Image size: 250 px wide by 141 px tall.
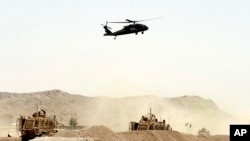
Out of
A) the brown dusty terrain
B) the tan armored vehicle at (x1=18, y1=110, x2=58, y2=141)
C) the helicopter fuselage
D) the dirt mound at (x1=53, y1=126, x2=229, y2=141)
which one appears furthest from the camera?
the tan armored vehicle at (x1=18, y1=110, x2=58, y2=141)

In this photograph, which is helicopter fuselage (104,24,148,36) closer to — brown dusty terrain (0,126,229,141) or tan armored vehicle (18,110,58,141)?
brown dusty terrain (0,126,229,141)

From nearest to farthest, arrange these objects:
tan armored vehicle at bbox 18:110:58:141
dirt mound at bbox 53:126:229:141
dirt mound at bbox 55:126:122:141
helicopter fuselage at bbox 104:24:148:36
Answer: dirt mound at bbox 55:126:122:141 < dirt mound at bbox 53:126:229:141 < helicopter fuselage at bbox 104:24:148:36 < tan armored vehicle at bbox 18:110:58:141

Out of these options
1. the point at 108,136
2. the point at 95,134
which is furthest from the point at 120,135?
the point at 95,134

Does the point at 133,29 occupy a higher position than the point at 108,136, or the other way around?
the point at 133,29

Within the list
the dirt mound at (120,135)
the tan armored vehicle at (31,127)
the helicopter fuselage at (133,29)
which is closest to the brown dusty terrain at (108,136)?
the dirt mound at (120,135)

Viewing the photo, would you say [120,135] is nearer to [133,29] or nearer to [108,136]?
[108,136]

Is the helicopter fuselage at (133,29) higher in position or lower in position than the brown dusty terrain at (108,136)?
higher

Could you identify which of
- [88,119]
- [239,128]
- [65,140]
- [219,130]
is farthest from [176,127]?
[239,128]

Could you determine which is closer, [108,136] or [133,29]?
[108,136]

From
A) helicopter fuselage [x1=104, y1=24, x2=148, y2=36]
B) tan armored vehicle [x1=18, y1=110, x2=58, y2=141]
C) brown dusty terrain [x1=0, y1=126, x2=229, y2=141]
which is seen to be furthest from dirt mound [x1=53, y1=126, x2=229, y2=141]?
helicopter fuselage [x1=104, y1=24, x2=148, y2=36]

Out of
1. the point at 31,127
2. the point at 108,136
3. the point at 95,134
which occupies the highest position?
the point at 31,127

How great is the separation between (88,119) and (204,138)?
12906 centimetres

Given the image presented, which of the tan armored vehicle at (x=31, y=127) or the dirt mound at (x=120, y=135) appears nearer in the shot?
the dirt mound at (x=120, y=135)

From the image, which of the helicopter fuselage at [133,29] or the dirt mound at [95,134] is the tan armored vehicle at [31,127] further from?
the helicopter fuselage at [133,29]
